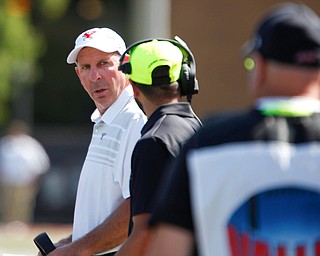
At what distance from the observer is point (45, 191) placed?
25766mm

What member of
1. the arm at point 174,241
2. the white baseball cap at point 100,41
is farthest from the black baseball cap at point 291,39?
the white baseball cap at point 100,41

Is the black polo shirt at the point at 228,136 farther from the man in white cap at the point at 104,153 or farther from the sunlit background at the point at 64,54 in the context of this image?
the sunlit background at the point at 64,54

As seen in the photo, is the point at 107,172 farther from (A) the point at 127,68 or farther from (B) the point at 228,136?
(B) the point at 228,136

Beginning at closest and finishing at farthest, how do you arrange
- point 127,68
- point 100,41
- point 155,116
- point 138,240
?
point 138,240, point 155,116, point 127,68, point 100,41

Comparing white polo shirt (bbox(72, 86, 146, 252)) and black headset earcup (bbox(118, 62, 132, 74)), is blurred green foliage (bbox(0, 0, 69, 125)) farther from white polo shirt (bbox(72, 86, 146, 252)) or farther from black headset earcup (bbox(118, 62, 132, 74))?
black headset earcup (bbox(118, 62, 132, 74))

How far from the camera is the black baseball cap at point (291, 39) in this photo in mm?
3703

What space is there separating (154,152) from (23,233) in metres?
19.8

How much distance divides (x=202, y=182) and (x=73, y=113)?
38.3m

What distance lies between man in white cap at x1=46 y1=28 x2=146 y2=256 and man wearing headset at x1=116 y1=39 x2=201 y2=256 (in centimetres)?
64

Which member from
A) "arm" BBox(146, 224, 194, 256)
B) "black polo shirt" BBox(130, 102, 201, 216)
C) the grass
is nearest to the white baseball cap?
"black polo shirt" BBox(130, 102, 201, 216)

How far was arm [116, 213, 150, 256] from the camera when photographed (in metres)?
4.53

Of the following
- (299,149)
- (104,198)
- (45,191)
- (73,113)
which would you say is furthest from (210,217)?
(73,113)

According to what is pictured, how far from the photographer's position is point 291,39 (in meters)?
3.72

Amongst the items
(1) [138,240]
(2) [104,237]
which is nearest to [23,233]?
(2) [104,237]
